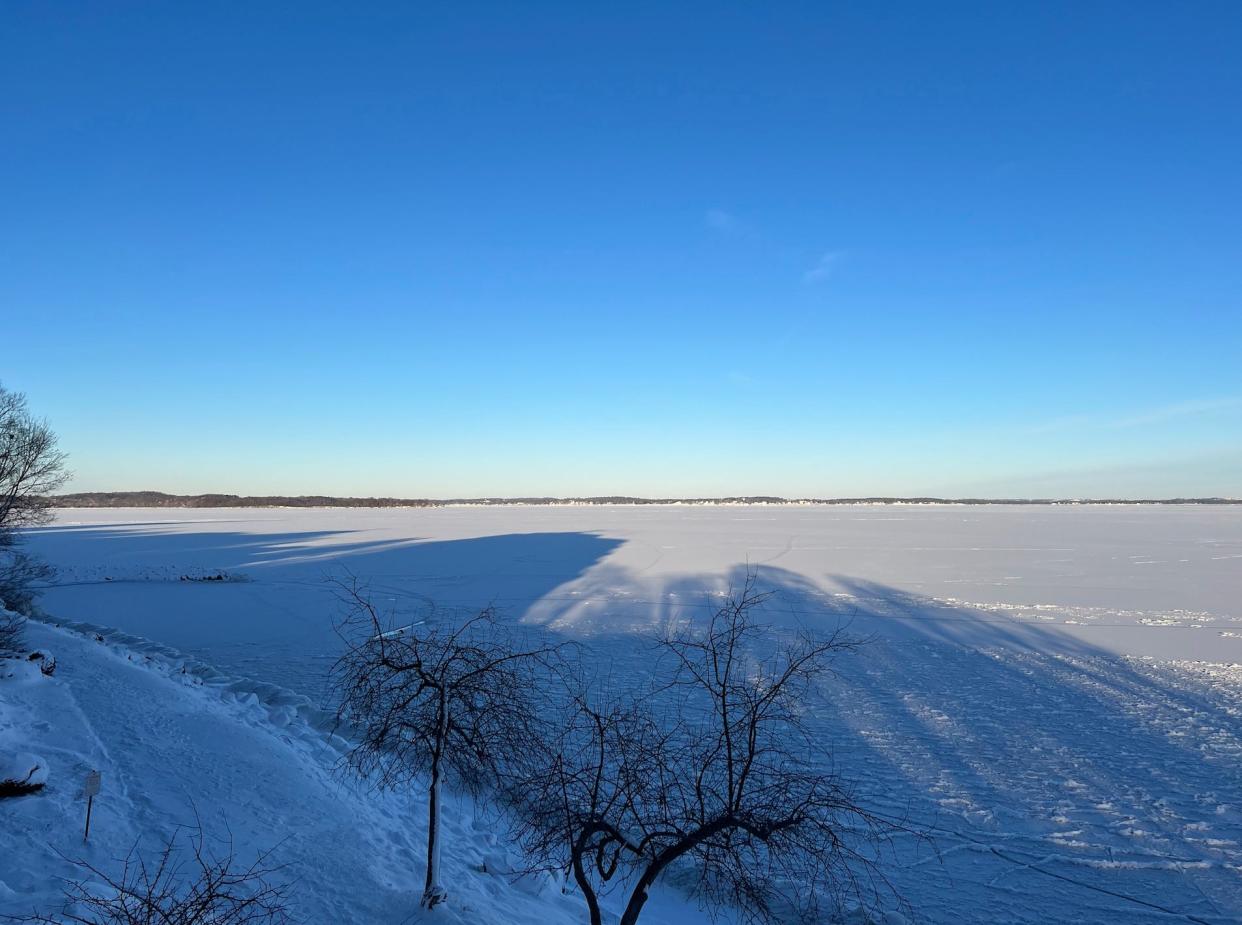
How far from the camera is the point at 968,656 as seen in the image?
1409 centimetres

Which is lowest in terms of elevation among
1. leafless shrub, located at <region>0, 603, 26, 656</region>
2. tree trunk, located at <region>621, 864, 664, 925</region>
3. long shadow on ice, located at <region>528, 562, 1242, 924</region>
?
long shadow on ice, located at <region>528, 562, 1242, 924</region>

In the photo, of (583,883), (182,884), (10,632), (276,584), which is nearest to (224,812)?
(182,884)

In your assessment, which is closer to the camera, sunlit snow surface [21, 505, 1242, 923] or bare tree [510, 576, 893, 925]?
bare tree [510, 576, 893, 925]

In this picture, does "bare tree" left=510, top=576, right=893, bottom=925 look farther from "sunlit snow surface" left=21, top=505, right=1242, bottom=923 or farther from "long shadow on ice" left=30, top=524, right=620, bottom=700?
"long shadow on ice" left=30, top=524, right=620, bottom=700

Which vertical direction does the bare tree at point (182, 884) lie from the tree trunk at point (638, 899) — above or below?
below

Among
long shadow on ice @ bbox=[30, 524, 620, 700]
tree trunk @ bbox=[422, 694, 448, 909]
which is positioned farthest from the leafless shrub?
tree trunk @ bbox=[422, 694, 448, 909]

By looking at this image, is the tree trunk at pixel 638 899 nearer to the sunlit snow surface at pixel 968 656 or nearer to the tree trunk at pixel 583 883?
the tree trunk at pixel 583 883

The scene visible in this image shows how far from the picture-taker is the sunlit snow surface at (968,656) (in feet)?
22.2

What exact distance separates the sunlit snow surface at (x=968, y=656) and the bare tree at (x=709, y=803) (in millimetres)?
723

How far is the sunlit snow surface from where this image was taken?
678cm

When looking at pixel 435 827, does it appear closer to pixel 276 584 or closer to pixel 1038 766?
pixel 1038 766

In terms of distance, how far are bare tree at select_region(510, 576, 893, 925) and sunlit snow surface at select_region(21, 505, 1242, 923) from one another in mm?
723

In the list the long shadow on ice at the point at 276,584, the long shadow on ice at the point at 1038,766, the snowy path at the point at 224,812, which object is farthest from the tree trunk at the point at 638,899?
the long shadow on ice at the point at 276,584

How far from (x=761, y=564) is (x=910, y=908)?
2381 cm
